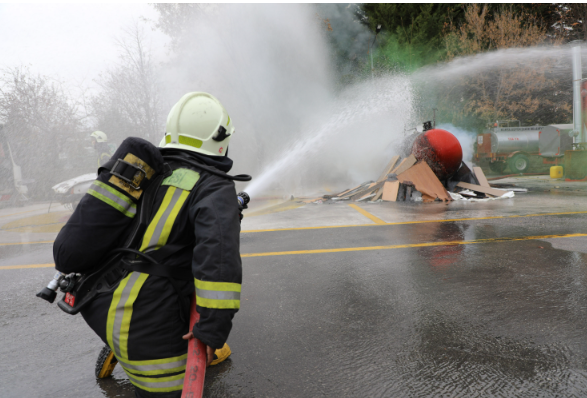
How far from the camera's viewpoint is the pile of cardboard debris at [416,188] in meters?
10.3

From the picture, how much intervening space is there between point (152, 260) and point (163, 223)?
151 mm

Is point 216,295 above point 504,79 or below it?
below

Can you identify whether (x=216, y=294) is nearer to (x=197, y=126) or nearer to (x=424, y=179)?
(x=197, y=126)

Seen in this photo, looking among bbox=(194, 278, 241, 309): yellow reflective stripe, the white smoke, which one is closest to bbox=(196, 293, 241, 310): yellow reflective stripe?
bbox=(194, 278, 241, 309): yellow reflective stripe

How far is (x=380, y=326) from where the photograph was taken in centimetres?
312

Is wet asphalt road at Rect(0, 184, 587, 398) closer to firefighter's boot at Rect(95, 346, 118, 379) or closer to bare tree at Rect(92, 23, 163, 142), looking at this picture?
firefighter's boot at Rect(95, 346, 118, 379)

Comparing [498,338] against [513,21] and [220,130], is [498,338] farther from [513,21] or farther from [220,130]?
[513,21]

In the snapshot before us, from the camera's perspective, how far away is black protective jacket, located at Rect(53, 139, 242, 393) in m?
1.57

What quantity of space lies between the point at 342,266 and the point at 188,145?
10.6 feet

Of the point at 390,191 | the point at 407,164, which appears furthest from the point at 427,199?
the point at 407,164

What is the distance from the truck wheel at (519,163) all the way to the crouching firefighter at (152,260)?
19885 mm

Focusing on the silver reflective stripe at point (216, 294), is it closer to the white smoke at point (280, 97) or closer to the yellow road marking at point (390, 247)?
the yellow road marking at point (390, 247)

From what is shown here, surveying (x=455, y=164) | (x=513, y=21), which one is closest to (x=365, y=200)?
(x=455, y=164)

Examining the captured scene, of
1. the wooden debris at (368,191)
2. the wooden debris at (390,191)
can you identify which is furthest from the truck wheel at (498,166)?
the wooden debris at (390,191)
